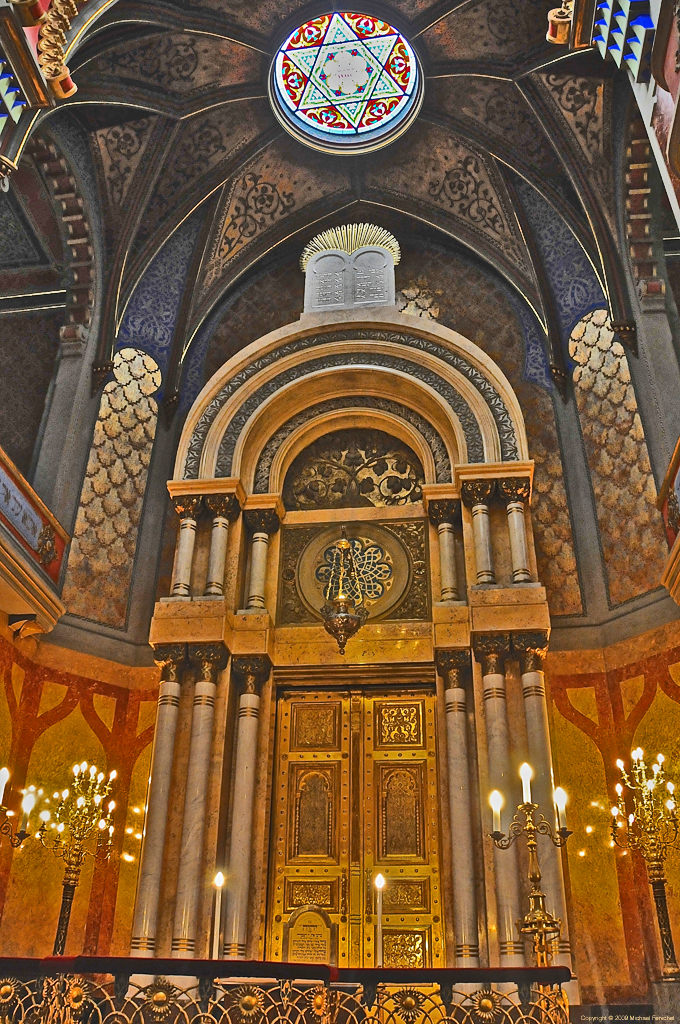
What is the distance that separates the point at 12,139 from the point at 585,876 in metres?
8.86

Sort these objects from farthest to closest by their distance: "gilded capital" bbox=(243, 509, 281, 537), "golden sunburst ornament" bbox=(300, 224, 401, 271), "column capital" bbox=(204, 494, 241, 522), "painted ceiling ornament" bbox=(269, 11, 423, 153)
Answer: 1. "golden sunburst ornament" bbox=(300, 224, 401, 271)
2. "painted ceiling ornament" bbox=(269, 11, 423, 153)
3. "gilded capital" bbox=(243, 509, 281, 537)
4. "column capital" bbox=(204, 494, 241, 522)

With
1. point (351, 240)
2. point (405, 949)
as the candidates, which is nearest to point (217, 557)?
point (405, 949)

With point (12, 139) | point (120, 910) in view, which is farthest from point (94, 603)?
point (12, 139)

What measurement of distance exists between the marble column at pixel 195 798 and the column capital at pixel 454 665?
241 centimetres

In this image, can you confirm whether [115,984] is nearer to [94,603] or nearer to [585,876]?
[585,876]

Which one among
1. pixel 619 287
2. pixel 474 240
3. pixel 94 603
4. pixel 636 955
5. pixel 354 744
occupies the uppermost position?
pixel 474 240

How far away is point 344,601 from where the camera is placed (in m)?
9.46

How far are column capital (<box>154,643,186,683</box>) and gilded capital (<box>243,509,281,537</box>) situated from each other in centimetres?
188

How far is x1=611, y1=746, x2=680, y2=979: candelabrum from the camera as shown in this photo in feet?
27.3

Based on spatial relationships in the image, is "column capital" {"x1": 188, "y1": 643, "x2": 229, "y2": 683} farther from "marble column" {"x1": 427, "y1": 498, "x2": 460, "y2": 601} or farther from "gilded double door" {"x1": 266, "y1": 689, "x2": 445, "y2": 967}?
"marble column" {"x1": 427, "y1": 498, "x2": 460, "y2": 601}

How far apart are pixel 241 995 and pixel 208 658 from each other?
5.26 meters

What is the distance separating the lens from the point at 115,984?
510 centimetres

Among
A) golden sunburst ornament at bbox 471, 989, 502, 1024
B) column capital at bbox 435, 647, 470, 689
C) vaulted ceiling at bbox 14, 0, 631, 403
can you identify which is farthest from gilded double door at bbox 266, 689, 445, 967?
vaulted ceiling at bbox 14, 0, 631, 403

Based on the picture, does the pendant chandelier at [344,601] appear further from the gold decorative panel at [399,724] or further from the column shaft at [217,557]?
the column shaft at [217,557]
